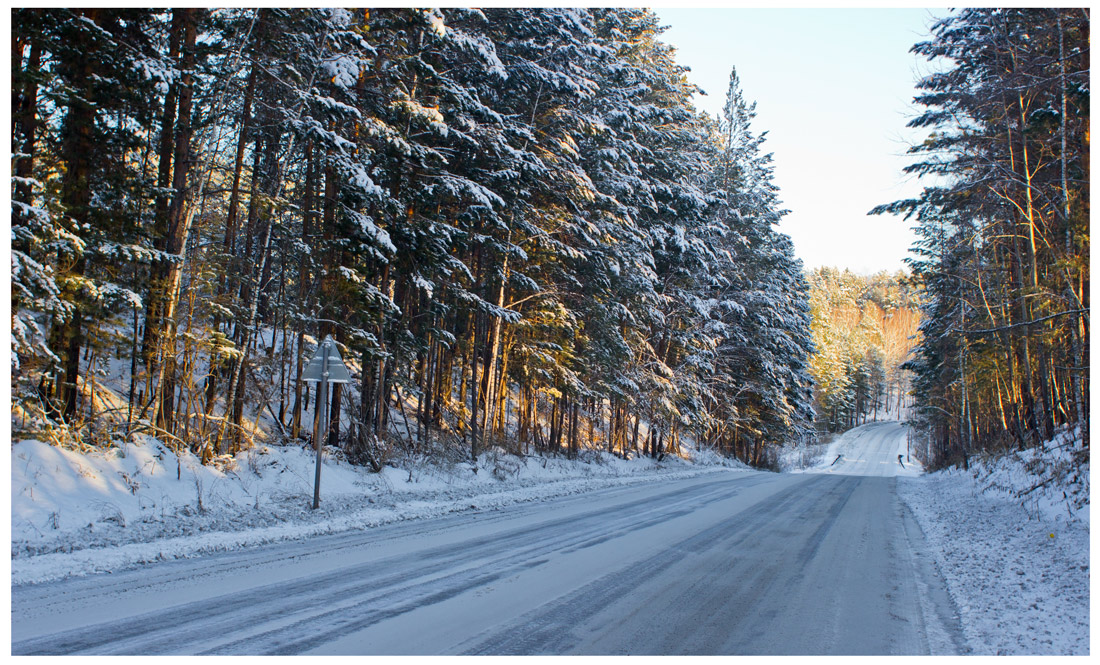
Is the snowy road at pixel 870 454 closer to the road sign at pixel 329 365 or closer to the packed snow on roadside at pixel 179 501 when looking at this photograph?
the packed snow on roadside at pixel 179 501

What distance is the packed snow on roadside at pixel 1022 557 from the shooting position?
4602mm

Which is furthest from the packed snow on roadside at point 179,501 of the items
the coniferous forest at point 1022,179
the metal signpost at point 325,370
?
the coniferous forest at point 1022,179

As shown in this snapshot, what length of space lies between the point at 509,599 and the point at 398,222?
1024 cm

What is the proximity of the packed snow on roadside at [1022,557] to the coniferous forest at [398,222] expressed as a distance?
2.38 m

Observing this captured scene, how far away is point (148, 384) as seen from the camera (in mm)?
9930

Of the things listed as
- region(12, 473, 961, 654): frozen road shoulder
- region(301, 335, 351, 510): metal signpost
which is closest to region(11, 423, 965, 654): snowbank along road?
region(12, 473, 961, 654): frozen road shoulder

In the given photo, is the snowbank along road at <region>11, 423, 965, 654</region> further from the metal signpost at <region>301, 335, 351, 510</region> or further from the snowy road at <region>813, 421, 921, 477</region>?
the snowy road at <region>813, 421, 921, 477</region>

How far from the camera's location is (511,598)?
16.7ft

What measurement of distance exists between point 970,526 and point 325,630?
1066 cm

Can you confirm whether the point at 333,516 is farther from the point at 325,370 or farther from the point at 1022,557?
the point at 1022,557

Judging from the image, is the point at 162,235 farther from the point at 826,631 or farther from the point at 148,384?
the point at 826,631

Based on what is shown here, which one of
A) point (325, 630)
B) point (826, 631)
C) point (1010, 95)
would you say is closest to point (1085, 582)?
point (826, 631)

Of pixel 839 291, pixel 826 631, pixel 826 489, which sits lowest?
pixel 826 489

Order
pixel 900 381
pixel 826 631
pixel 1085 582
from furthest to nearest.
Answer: pixel 900 381, pixel 1085 582, pixel 826 631
